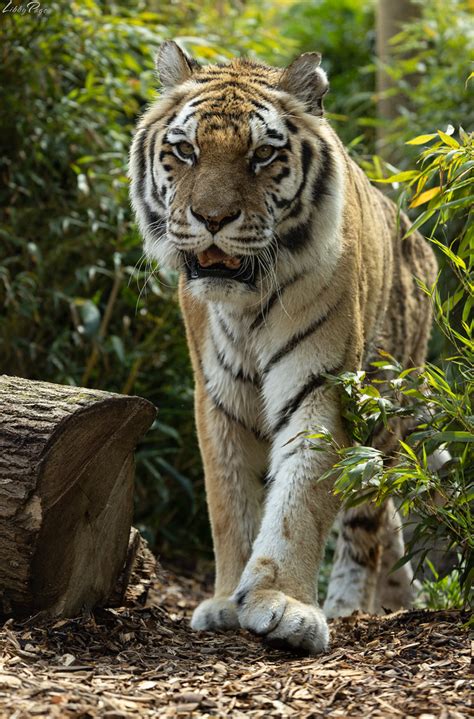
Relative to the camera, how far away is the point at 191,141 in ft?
12.1

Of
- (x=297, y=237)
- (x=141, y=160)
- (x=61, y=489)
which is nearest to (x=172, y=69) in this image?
(x=141, y=160)

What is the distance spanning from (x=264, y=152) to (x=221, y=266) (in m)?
0.43

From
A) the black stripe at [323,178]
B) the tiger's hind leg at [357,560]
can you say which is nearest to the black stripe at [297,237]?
the black stripe at [323,178]

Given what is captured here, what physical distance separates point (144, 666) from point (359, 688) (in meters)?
0.64

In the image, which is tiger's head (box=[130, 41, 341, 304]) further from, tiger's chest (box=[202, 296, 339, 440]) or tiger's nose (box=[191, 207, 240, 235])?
tiger's chest (box=[202, 296, 339, 440])

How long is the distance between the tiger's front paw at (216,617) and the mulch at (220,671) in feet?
0.34

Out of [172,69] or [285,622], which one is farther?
Answer: [172,69]

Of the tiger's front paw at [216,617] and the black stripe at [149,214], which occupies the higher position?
the black stripe at [149,214]

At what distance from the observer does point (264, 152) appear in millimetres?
3672

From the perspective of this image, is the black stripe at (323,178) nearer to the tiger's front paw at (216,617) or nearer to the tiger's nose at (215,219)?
the tiger's nose at (215,219)

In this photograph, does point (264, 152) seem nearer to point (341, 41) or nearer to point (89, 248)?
point (89, 248)

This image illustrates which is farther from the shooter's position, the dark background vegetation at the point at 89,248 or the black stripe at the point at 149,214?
the dark background vegetation at the point at 89,248

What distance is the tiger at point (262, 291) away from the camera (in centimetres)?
349

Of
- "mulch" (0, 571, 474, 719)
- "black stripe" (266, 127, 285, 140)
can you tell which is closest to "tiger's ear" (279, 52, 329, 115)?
"black stripe" (266, 127, 285, 140)
